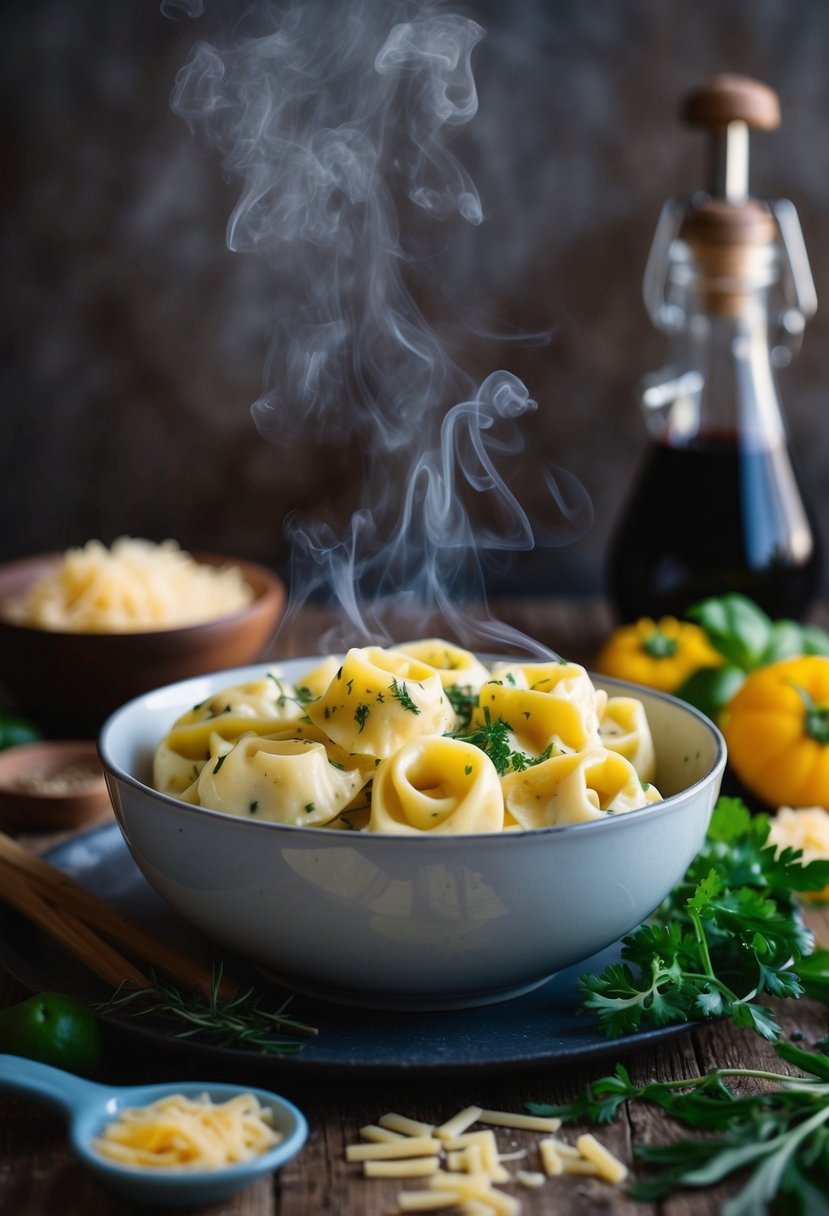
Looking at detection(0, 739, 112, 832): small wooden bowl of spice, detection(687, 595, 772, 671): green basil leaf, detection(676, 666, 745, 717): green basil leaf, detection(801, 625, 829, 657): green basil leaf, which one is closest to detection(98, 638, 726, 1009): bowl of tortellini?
detection(0, 739, 112, 832): small wooden bowl of spice

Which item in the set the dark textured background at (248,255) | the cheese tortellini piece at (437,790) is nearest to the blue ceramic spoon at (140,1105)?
Result: the cheese tortellini piece at (437,790)

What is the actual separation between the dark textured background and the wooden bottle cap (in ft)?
1.79

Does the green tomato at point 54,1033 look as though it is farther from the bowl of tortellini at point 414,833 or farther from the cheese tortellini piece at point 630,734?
the cheese tortellini piece at point 630,734

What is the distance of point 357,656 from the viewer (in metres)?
1.21

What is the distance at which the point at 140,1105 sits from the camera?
3.25 ft

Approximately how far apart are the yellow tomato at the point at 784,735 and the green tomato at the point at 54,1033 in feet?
3.27

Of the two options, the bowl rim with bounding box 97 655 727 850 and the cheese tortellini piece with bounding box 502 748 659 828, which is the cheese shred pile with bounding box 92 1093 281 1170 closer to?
the bowl rim with bounding box 97 655 727 850

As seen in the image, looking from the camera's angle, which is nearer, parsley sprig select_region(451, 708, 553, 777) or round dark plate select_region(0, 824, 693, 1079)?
round dark plate select_region(0, 824, 693, 1079)

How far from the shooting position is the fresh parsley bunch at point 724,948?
111 cm

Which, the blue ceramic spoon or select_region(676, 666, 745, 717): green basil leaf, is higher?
the blue ceramic spoon

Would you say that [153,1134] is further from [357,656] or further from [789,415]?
[789,415]

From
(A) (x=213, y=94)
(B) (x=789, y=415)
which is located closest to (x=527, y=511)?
(B) (x=789, y=415)

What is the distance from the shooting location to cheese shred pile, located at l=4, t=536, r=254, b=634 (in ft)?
6.67

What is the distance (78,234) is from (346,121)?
2.09 feet
